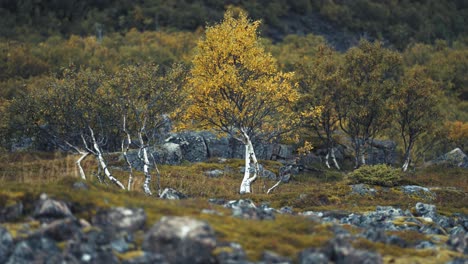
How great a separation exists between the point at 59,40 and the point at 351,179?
118876mm

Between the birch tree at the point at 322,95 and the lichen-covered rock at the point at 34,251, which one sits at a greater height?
the lichen-covered rock at the point at 34,251

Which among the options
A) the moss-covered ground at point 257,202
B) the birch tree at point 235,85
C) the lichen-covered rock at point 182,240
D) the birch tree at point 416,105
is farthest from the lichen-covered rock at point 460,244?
the birch tree at point 416,105

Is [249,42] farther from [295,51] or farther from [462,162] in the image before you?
[295,51]

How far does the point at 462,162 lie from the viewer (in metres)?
75.7

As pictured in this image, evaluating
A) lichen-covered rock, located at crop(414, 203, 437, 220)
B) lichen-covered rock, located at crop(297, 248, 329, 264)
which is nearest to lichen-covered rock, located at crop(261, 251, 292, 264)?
lichen-covered rock, located at crop(297, 248, 329, 264)

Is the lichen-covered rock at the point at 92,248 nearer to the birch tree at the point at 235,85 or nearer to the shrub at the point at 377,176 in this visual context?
the birch tree at the point at 235,85

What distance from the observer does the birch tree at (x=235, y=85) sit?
160ft

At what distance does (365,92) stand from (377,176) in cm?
2122

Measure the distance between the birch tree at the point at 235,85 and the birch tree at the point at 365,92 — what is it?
21.1 meters

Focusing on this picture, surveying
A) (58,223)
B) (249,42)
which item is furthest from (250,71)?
(58,223)

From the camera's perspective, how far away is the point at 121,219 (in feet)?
79.2

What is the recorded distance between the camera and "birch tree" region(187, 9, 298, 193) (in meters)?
48.8

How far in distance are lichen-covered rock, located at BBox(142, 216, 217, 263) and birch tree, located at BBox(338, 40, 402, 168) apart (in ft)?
160

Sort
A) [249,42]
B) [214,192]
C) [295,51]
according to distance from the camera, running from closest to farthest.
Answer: [214,192], [249,42], [295,51]
